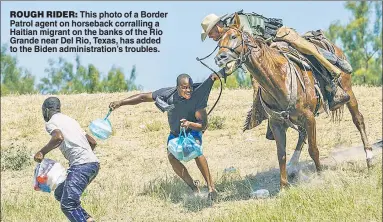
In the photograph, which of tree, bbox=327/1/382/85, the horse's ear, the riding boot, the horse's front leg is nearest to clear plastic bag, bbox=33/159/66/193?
the horse's ear

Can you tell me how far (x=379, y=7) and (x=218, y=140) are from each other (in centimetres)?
2835

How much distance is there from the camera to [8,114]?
18.2 m

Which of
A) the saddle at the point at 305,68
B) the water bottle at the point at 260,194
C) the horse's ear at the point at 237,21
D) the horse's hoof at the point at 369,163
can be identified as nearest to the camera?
the horse's ear at the point at 237,21

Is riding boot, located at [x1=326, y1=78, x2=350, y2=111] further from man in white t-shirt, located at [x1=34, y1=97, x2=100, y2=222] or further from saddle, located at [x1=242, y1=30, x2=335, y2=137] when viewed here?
man in white t-shirt, located at [x1=34, y1=97, x2=100, y2=222]

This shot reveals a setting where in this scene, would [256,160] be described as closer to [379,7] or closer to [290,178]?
[290,178]

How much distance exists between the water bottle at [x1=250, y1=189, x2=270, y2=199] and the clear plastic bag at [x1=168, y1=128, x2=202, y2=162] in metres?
1.13

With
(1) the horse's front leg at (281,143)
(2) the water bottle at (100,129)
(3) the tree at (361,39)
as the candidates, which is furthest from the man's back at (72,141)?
(3) the tree at (361,39)

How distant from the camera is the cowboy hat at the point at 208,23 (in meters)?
→ 10.2

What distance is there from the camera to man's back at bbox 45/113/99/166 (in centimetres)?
896

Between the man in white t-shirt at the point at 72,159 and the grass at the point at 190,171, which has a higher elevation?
the man in white t-shirt at the point at 72,159

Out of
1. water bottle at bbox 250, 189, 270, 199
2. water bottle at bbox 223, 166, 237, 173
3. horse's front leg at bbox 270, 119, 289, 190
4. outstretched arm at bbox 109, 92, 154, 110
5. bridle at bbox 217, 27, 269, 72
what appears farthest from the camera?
water bottle at bbox 223, 166, 237, 173

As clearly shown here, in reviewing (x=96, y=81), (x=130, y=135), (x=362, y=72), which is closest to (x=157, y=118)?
(x=130, y=135)

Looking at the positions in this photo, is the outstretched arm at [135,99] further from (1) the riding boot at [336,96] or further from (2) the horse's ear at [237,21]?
(1) the riding boot at [336,96]

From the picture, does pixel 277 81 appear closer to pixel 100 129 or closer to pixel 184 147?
pixel 184 147
